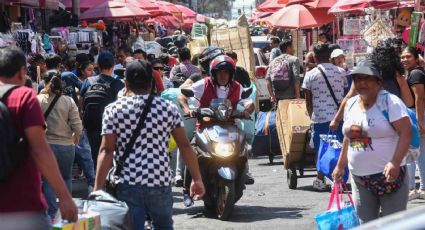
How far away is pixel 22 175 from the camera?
5480 mm

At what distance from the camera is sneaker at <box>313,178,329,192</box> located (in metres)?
12.2

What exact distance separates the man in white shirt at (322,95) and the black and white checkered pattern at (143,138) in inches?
201

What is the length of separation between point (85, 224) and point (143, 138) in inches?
37.9

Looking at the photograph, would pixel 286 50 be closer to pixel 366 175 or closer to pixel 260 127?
pixel 260 127

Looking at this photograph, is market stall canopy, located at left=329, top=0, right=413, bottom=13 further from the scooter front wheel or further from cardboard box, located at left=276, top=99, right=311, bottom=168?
the scooter front wheel

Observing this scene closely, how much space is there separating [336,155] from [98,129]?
10.7 feet

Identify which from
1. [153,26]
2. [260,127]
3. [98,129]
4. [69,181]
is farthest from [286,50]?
[153,26]

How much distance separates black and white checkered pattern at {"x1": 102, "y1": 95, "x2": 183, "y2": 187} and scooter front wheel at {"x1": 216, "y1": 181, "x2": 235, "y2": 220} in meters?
3.32

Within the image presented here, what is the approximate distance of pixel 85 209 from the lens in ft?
20.4

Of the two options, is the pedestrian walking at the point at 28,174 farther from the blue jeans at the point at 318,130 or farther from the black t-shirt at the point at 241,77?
the black t-shirt at the point at 241,77

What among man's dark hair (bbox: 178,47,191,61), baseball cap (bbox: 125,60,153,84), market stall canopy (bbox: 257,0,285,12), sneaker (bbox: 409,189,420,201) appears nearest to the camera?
baseball cap (bbox: 125,60,153,84)

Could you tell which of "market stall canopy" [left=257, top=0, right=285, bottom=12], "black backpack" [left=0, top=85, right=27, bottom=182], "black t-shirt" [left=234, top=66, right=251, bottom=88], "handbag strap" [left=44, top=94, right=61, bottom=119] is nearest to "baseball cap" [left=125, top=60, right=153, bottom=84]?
"black backpack" [left=0, top=85, right=27, bottom=182]

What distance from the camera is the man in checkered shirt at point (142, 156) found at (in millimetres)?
6734

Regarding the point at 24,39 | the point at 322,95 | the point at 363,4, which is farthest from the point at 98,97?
the point at 363,4
